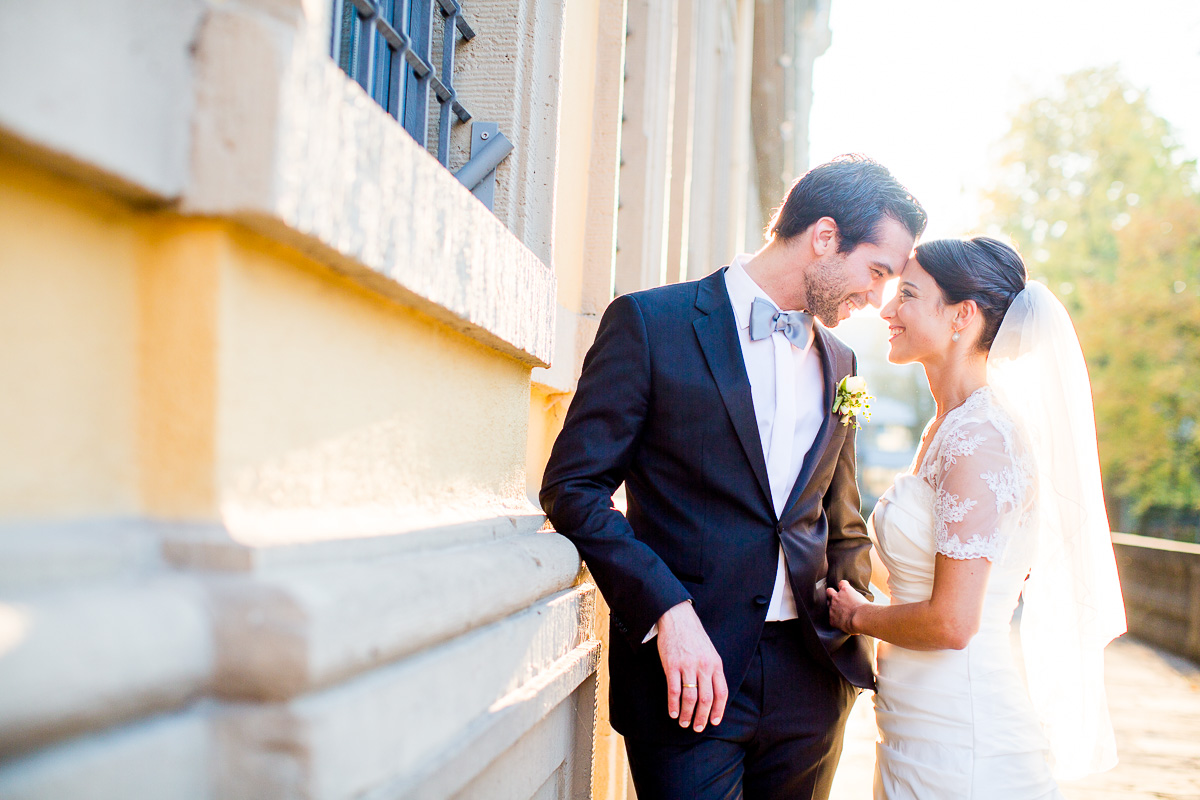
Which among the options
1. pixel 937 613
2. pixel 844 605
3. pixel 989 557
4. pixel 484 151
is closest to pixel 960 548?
pixel 989 557

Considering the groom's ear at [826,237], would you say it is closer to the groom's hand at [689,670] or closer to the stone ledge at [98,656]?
the groom's hand at [689,670]

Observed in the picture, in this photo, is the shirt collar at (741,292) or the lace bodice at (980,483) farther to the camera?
the shirt collar at (741,292)

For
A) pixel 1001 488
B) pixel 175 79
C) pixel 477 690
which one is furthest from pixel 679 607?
pixel 175 79

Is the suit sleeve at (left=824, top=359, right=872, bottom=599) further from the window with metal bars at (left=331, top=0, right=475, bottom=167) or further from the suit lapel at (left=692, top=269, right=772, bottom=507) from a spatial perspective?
the window with metal bars at (left=331, top=0, right=475, bottom=167)

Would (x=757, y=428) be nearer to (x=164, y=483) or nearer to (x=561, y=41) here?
(x=561, y=41)

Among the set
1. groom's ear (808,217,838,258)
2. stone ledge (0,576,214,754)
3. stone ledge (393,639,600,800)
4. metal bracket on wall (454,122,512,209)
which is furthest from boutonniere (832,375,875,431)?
stone ledge (0,576,214,754)

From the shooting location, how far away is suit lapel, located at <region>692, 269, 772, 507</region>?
2.17m

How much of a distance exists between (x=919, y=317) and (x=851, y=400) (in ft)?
1.59

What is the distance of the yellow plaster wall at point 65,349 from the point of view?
0.84m

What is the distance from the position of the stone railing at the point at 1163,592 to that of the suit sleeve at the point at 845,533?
27.3 feet

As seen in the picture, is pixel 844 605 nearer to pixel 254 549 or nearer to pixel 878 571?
pixel 878 571

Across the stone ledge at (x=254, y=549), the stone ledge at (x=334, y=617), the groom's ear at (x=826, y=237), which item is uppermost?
the groom's ear at (x=826, y=237)

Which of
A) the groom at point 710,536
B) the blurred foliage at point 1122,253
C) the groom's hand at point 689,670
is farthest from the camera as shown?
the blurred foliage at point 1122,253

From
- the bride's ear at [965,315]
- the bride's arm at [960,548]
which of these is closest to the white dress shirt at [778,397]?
the bride's arm at [960,548]
